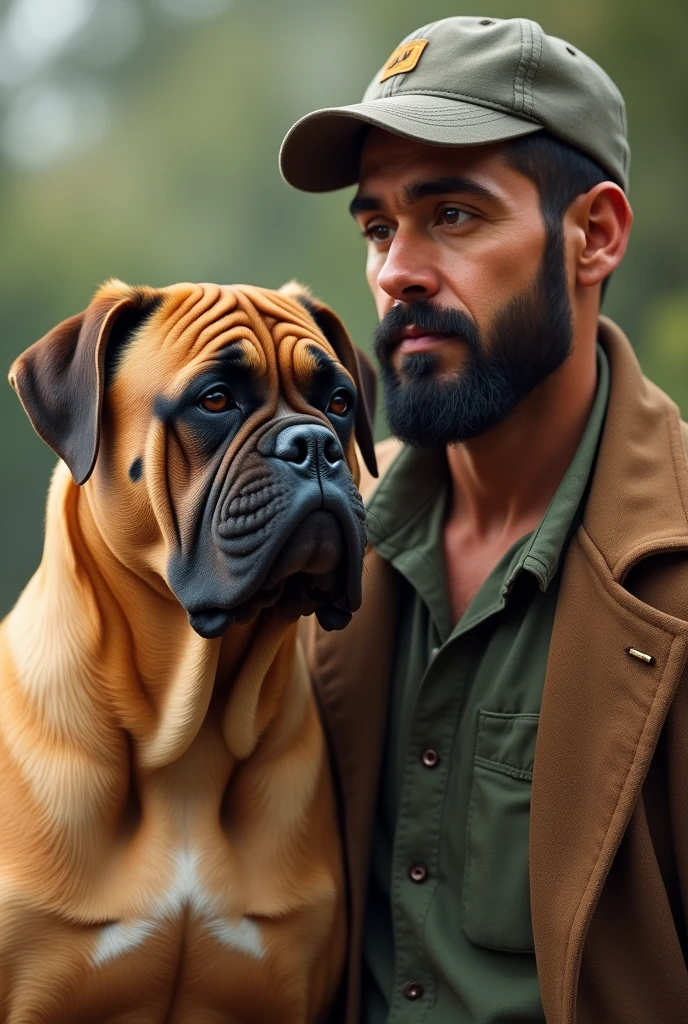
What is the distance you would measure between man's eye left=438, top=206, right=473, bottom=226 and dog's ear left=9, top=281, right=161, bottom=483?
2.17 ft

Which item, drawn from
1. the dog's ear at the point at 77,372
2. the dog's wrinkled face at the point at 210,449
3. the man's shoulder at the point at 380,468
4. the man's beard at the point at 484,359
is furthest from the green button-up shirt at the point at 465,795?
the dog's ear at the point at 77,372

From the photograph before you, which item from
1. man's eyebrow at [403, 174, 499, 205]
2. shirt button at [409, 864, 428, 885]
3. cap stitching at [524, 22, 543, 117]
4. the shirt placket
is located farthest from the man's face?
shirt button at [409, 864, 428, 885]

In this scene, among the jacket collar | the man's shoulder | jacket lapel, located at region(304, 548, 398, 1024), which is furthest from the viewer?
the man's shoulder

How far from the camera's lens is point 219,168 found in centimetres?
532

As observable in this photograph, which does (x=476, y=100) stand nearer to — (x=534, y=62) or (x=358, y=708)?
(x=534, y=62)

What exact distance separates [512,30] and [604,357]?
0.66 meters

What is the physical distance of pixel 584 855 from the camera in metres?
1.55

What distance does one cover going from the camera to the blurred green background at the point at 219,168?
5.14 meters

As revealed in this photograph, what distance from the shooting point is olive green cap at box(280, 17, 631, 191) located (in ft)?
6.18

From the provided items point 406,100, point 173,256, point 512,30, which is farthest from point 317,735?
point 173,256

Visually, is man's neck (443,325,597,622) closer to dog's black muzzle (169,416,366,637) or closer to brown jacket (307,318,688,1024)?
brown jacket (307,318,688,1024)

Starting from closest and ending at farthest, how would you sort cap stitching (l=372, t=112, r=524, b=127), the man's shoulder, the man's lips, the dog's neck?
1. the dog's neck
2. cap stitching (l=372, t=112, r=524, b=127)
3. the man's lips
4. the man's shoulder

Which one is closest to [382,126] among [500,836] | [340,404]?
[340,404]

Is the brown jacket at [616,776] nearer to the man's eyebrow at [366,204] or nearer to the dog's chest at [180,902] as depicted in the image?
the dog's chest at [180,902]
